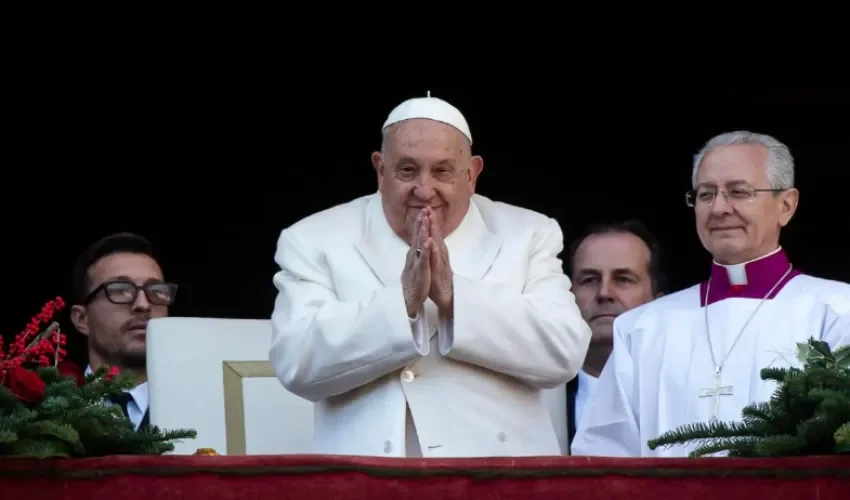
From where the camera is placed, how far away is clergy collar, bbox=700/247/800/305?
17.2ft

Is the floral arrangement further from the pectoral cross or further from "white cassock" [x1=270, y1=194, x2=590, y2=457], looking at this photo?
the pectoral cross

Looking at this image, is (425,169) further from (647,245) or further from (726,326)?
(647,245)

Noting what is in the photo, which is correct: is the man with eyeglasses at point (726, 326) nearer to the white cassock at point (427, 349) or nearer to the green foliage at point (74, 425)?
the white cassock at point (427, 349)

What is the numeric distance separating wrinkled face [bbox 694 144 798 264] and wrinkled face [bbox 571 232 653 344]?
29.4 inches

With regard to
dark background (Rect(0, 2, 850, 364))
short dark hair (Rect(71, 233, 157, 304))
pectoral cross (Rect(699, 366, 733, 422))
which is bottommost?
pectoral cross (Rect(699, 366, 733, 422))

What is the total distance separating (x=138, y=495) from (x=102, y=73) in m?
4.48

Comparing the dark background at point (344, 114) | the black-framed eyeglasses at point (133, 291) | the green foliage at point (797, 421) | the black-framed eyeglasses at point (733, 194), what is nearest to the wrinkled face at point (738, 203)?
the black-framed eyeglasses at point (733, 194)

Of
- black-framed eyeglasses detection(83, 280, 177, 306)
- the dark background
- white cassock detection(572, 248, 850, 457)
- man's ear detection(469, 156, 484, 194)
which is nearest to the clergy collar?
white cassock detection(572, 248, 850, 457)

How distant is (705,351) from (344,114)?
2.90 meters

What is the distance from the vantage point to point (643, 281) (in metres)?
5.98

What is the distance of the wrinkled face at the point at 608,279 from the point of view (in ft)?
19.3

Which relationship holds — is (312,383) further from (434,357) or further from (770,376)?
(770,376)

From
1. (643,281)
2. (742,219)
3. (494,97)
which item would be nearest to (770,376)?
(742,219)

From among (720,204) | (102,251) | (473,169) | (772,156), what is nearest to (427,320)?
(473,169)
